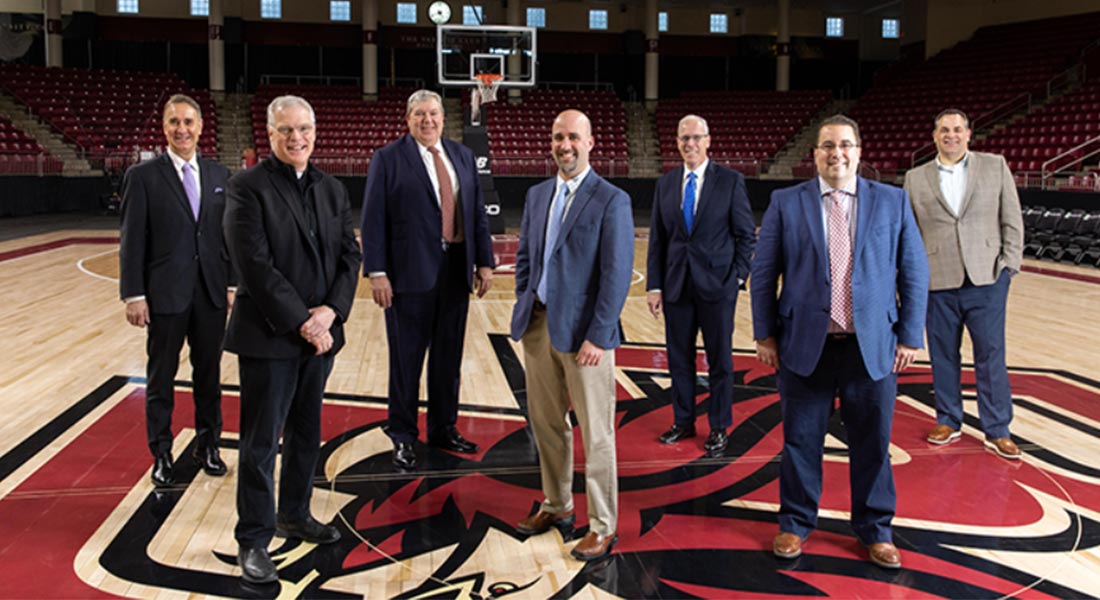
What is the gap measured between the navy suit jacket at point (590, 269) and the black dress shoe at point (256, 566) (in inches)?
50.2

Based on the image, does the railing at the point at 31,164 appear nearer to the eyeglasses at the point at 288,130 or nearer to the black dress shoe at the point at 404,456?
the black dress shoe at the point at 404,456

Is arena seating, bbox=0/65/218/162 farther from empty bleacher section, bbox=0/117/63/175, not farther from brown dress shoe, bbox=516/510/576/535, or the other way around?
brown dress shoe, bbox=516/510/576/535

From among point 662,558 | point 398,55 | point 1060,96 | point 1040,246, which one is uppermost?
point 398,55

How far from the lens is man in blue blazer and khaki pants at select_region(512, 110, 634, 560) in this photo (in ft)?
10.7

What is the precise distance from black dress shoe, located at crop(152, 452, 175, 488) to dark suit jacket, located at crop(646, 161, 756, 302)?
2.45 metres

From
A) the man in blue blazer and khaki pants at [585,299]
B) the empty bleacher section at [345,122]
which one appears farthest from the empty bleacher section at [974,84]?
the man in blue blazer and khaki pants at [585,299]

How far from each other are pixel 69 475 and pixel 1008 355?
6362mm

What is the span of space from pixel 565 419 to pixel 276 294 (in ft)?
4.03

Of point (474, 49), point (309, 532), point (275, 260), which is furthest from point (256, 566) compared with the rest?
point (474, 49)

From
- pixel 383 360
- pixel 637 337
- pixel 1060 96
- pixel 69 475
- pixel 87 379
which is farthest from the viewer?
pixel 1060 96

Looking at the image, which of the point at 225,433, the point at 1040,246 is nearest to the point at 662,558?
the point at 225,433

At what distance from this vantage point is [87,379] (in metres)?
5.83

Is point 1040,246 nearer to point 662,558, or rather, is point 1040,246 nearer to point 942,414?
point 942,414

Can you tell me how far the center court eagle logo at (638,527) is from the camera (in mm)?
3100
